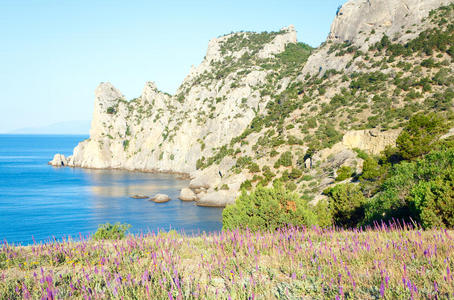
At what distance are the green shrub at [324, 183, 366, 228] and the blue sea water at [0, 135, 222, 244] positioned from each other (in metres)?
15.2

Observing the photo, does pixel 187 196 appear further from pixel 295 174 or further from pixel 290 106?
pixel 290 106

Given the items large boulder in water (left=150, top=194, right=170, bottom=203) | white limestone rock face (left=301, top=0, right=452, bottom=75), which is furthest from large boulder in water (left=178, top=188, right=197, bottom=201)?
white limestone rock face (left=301, top=0, right=452, bottom=75)

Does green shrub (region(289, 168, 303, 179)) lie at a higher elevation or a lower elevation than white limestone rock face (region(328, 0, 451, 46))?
lower

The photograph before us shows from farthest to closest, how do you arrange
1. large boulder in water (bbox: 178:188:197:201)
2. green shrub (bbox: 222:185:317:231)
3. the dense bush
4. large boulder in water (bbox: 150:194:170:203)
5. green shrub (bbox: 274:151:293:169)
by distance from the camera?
large boulder in water (bbox: 178:188:197:201)
large boulder in water (bbox: 150:194:170:203)
green shrub (bbox: 274:151:293:169)
green shrub (bbox: 222:185:317:231)
the dense bush

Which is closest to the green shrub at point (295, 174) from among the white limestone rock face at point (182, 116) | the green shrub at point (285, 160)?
the green shrub at point (285, 160)

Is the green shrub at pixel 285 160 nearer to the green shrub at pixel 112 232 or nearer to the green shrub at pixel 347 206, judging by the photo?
the green shrub at pixel 347 206

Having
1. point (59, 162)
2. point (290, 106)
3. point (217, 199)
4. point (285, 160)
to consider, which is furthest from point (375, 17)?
point (59, 162)

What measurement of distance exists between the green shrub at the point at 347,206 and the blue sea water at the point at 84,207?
597 inches

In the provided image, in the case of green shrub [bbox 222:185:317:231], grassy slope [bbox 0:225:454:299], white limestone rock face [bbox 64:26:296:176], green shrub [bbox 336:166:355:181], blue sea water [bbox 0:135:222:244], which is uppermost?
white limestone rock face [bbox 64:26:296:176]

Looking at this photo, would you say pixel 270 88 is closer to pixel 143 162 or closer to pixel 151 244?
pixel 143 162

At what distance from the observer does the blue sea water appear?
47.3 m

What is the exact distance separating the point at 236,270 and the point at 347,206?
68.0 ft

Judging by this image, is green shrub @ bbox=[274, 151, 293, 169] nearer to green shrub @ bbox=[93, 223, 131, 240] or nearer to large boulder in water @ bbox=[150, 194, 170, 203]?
large boulder in water @ bbox=[150, 194, 170, 203]

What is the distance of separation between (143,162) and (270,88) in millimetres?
50769
